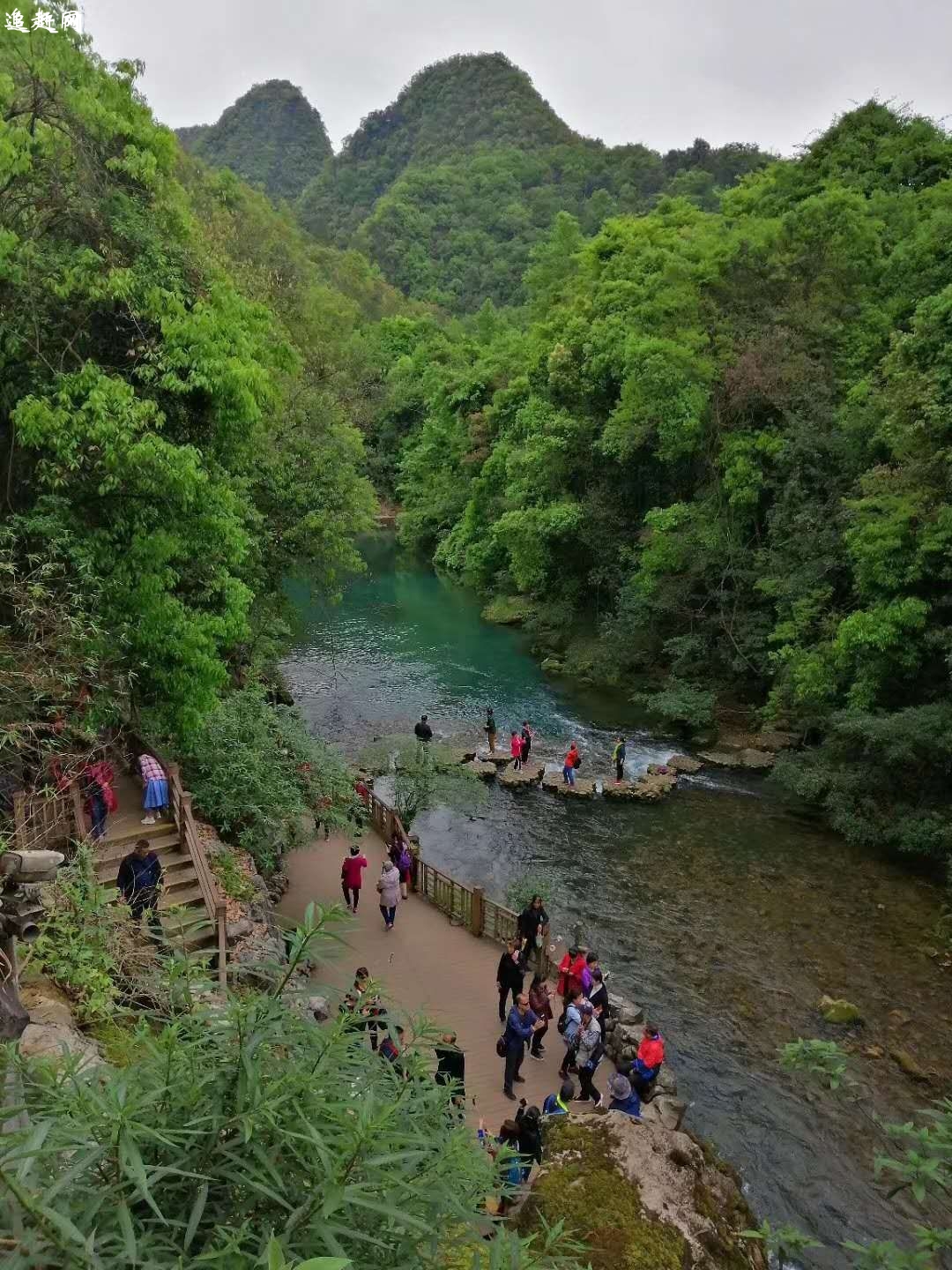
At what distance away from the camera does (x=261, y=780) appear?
12.5m

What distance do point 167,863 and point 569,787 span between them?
1072cm

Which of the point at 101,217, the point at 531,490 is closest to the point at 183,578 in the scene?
the point at 101,217

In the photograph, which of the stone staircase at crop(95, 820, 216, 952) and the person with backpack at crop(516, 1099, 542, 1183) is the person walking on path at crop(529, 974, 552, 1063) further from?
the stone staircase at crop(95, 820, 216, 952)

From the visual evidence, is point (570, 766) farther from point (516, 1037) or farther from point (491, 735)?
point (516, 1037)

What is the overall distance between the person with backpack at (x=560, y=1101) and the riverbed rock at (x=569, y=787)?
9.94 meters

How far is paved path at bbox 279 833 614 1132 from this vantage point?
9.59 metres

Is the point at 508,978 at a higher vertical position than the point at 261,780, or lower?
lower

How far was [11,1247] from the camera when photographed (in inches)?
94.8

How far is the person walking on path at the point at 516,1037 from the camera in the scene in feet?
29.7

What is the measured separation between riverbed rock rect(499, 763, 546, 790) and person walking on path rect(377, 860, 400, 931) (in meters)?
7.56

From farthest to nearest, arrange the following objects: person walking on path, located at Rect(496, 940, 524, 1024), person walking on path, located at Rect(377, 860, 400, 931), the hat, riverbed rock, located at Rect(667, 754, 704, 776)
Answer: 1. riverbed rock, located at Rect(667, 754, 704, 776)
2. person walking on path, located at Rect(377, 860, 400, 931)
3. person walking on path, located at Rect(496, 940, 524, 1024)
4. the hat

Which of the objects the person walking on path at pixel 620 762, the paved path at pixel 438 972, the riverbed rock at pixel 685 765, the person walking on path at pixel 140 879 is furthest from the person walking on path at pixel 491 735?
the person walking on path at pixel 140 879

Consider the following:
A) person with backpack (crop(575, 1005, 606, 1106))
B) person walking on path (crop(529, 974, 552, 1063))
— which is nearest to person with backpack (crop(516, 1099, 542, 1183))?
person with backpack (crop(575, 1005, 606, 1106))

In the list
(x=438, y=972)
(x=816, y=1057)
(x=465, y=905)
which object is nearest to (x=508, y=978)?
(x=438, y=972)
